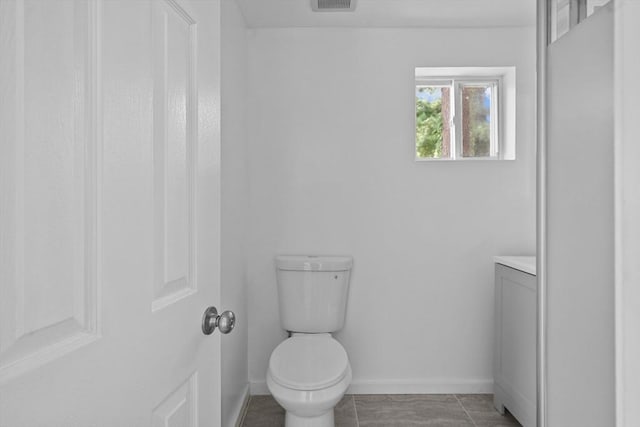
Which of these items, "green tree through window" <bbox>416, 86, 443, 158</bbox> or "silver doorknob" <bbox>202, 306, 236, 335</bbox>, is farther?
"green tree through window" <bbox>416, 86, 443, 158</bbox>

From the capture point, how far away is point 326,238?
277 centimetres

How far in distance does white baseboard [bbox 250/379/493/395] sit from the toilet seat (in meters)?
0.61

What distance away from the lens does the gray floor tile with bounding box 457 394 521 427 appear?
7.82ft

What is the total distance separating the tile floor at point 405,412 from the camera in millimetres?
2389

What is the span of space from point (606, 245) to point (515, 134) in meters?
2.07

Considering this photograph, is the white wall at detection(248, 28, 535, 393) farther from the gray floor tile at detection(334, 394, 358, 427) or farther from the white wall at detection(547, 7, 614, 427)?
the white wall at detection(547, 7, 614, 427)

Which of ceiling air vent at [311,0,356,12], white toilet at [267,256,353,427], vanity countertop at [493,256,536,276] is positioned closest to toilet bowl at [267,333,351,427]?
white toilet at [267,256,353,427]

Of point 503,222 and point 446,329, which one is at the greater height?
point 503,222

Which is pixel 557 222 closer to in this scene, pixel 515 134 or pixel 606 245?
pixel 606 245

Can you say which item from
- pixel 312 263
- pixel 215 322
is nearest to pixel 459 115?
pixel 312 263

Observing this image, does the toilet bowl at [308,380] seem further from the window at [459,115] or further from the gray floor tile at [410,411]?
the window at [459,115]

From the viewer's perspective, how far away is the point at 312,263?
100 inches

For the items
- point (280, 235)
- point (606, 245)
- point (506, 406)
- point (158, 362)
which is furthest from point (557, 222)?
point (280, 235)

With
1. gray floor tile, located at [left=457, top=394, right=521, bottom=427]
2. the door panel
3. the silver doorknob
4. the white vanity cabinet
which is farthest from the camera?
gray floor tile, located at [left=457, top=394, right=521, bottom=427]
